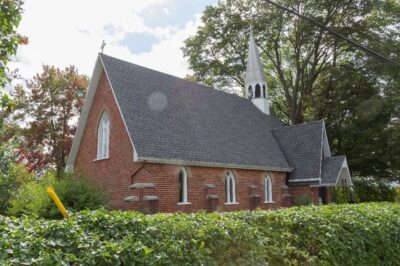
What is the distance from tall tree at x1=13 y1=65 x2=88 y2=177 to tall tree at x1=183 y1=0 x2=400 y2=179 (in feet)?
50.6

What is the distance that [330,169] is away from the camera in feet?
75.9

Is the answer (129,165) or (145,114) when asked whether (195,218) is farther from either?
(145,114)

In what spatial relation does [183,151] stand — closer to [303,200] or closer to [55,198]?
[303,200]

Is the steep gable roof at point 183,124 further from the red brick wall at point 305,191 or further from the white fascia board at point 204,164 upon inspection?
the red brick wall at point 305,191

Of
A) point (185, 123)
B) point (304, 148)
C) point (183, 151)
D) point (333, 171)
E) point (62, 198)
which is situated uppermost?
point (185, 123)

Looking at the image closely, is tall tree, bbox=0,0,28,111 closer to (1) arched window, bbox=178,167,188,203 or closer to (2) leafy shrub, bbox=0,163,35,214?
(1) arched window, bbox=178,167,188,203

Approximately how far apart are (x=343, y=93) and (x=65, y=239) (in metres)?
Answer: 34.6

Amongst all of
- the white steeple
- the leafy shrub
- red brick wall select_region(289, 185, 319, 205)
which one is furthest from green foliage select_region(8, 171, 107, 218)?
the white steeple

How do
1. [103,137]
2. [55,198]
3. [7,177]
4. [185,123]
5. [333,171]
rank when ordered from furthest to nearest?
[333,171] → [185,123] → [103,137] → [7,177] → [55,198]

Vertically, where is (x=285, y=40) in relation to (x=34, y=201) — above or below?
above

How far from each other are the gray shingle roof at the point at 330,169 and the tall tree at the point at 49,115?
19626mm

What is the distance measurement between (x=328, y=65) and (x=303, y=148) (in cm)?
1778

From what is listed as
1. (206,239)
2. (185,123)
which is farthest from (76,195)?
(206,239)

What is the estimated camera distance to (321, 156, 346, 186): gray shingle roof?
22.3 meters
